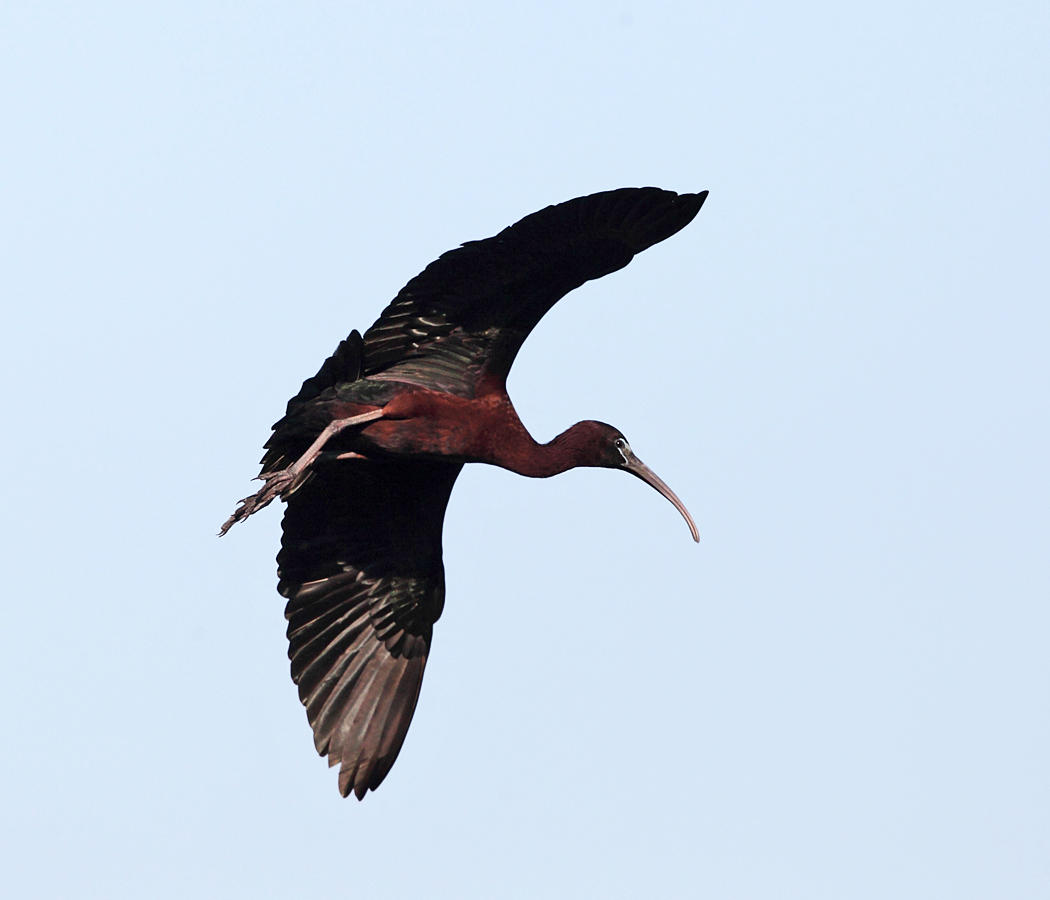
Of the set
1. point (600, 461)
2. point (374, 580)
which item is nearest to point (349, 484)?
point (374, 580)

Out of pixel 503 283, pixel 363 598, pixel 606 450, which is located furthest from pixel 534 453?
pixel 363 598

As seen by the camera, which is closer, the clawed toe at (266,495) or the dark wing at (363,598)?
the clawed toe at (266,495)

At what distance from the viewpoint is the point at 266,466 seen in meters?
12.8

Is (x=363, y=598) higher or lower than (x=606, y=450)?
lower

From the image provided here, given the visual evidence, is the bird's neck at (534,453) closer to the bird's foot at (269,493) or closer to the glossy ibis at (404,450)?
the glossy ibis at (404,450)

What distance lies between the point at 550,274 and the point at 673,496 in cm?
245

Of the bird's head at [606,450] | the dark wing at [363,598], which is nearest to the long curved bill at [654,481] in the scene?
the bird's head at [606,450]

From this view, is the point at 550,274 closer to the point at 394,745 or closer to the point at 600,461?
the point at 600,461

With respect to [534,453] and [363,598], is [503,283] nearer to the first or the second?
[534,453]

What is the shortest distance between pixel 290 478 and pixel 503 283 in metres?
1.87

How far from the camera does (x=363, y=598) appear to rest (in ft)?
45.8

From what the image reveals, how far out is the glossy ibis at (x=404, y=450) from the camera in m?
11.9

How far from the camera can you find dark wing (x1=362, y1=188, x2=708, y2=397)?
11.6m

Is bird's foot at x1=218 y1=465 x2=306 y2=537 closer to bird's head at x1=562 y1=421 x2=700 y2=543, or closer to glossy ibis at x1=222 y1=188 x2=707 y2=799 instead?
glossy ibis at x1=222 y1=188 x2=707 y2=799
